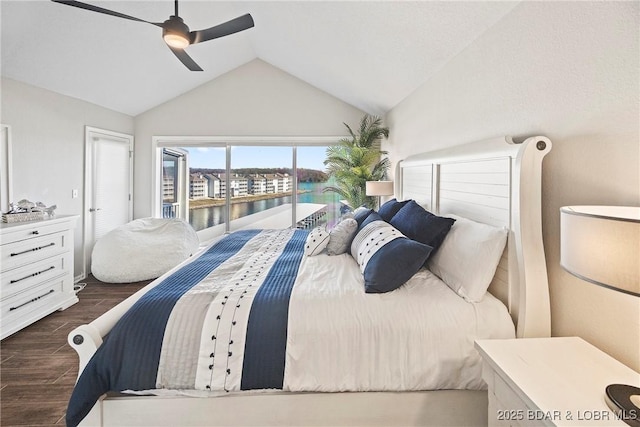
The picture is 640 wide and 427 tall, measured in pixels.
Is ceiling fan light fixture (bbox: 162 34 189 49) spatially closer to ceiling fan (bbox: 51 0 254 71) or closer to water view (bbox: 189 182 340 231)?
ceiling fan (bbox: 51 0 254 71)

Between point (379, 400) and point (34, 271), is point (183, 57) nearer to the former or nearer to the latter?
point (34, 271)

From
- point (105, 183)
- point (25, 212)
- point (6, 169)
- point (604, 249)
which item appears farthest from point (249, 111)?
point (604, 249)

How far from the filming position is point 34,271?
9.68ft

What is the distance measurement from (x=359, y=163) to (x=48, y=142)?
381cm

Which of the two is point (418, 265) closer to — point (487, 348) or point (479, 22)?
point (487, 348)

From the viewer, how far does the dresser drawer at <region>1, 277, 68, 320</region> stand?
2.70 metres

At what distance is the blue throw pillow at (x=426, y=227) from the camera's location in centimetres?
200

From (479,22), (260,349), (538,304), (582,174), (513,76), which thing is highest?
(479,22)

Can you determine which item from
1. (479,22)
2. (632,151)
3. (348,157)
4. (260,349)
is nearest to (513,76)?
(479,22)

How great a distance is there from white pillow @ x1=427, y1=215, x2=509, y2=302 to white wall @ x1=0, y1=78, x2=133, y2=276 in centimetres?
411

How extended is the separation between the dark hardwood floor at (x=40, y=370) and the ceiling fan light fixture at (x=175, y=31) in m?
2.44

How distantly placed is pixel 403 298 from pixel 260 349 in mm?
735

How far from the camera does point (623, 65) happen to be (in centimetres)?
121

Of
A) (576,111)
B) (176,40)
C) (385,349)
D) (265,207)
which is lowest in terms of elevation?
(385,349)
